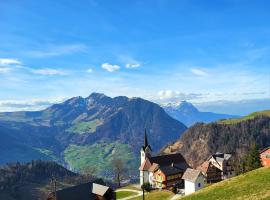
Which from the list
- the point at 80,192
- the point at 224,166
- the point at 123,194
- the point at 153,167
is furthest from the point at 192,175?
the point at 224,166

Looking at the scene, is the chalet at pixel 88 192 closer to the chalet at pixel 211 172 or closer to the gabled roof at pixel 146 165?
the gabled roof at pixel 146 165

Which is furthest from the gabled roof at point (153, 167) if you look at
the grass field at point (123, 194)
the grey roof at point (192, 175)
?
the grey roof at point (192, 175)

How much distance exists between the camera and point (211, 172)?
140 meters

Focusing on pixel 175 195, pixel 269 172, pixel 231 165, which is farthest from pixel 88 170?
pixel 269 172

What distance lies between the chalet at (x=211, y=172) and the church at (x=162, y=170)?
759 cm

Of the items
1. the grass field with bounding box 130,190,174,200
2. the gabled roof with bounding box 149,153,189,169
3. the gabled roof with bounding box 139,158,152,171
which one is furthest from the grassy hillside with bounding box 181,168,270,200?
the gabled roof with bounding box 139,158,152,171

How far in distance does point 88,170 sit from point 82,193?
338 feet

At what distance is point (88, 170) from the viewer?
632 feet

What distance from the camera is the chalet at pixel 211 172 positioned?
138125 mm

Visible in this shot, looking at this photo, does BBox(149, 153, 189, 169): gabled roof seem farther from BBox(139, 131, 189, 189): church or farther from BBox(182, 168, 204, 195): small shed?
BBox(182, 168, 204, 195): small shed

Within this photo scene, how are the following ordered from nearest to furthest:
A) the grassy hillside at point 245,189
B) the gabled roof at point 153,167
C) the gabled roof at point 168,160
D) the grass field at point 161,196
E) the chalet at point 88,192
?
the grassy hillside at point 245,189 < the chalet at point 88,192 < the grass field at point 161,196 < the gabled roof at point 153,167 < the gabled roof at point 168,160

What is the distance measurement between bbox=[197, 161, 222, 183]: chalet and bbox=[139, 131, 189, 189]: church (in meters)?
7.59

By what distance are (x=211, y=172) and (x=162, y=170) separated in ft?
Result: 74.2

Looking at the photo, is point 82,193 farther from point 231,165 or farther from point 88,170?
point 88,170
